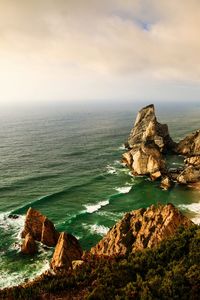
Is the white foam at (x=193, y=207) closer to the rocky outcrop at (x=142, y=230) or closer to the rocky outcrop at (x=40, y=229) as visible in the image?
the rocky outcrop at (x=142, y=230)

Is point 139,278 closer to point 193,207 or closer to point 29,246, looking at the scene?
point 29,246

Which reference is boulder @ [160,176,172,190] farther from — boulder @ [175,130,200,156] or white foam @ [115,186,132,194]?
boulder @ [175,130,200,156]

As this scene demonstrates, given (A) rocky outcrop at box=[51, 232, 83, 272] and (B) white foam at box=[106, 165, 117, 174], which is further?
(B) white foam at box=[106, 165, 117, 174]

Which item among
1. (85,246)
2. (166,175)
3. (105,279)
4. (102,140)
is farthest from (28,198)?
(102,140)

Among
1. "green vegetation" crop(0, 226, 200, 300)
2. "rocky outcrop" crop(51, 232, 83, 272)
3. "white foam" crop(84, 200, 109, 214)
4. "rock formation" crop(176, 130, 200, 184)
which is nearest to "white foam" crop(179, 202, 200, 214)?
"rock formation" crop(176, 130, 200, 184)

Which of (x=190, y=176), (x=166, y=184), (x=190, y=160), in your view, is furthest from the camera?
(x=190, y=160)

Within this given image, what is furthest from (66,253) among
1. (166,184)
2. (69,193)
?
(166,184)
